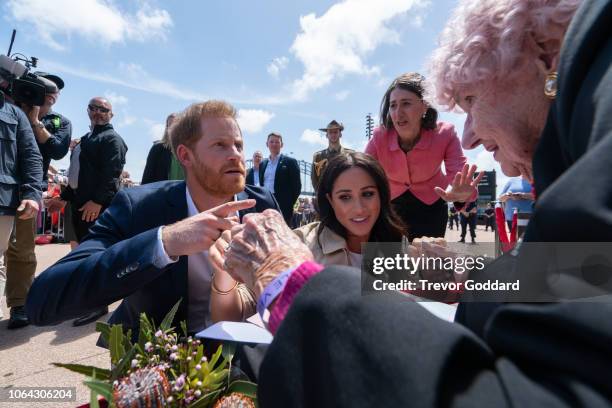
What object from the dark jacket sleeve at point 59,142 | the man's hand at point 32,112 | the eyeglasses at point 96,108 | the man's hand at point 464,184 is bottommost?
the man's hand at point 464,184

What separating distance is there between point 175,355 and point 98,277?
1.68 ft

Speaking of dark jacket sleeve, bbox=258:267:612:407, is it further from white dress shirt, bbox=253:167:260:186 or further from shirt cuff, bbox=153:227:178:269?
white dress shirt, bbox=253:167:260:186

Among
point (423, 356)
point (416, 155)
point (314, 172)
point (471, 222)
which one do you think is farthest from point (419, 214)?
point (471, 222)

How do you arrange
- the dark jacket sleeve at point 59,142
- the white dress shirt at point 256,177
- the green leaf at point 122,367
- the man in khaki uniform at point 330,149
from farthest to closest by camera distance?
the white dress shirt at point 256,177, the man in khaki uniform at point 330,149, the dark jacket sleeve at point 59,142, the green leaf at point 122,367

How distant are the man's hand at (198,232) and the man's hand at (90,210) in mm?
3107

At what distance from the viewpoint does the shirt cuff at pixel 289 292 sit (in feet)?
2.30

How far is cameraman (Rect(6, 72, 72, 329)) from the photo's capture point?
11.6 feet

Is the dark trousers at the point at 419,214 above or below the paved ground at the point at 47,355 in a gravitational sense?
above

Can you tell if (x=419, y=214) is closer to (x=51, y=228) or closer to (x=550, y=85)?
(x=550, y=85)

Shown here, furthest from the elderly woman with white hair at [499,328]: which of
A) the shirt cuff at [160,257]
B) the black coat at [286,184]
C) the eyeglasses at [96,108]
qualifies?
the black coat at [286,184]

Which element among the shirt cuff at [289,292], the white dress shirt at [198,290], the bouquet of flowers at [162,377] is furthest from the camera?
the white dress shirt at [198,290]

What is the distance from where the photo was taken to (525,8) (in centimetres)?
90

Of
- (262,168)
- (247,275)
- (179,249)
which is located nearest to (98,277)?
(179,249)

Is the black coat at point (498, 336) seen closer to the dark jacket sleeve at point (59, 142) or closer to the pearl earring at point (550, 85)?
the pearl earring at point (550, 85)
